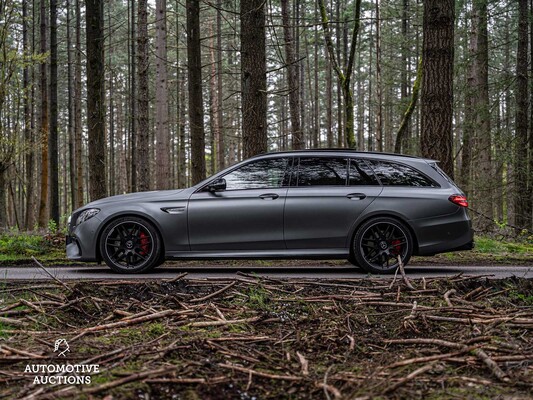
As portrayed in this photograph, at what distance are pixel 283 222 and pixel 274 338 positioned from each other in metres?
3.93

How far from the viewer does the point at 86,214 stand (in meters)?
7.71

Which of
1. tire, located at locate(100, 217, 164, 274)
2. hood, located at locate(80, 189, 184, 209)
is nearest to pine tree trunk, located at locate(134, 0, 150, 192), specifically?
hood, located at locate(80, 189, 184, 209)

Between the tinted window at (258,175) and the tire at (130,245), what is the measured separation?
1347 mm

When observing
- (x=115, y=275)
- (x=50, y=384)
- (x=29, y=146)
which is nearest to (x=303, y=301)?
(x=50, y=384)

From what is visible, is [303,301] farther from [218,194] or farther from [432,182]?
[432,182]

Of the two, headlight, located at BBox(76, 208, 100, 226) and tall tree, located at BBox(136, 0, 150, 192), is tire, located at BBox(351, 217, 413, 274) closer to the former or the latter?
headlight, located at BBox(76, 208, 100, 226)

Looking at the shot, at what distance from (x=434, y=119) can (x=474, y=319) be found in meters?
6.66

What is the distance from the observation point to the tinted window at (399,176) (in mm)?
7691

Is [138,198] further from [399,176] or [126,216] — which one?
[399,176]

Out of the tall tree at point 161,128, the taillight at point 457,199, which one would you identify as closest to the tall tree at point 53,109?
the tall tree at point 161,128

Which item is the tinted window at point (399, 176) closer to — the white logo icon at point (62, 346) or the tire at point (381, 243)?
the tire at point (381, 243)

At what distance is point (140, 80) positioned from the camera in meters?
14.0

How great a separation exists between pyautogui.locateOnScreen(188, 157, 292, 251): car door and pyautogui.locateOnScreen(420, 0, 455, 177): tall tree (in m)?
3.93

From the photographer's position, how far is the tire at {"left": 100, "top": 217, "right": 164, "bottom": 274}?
754 cm
